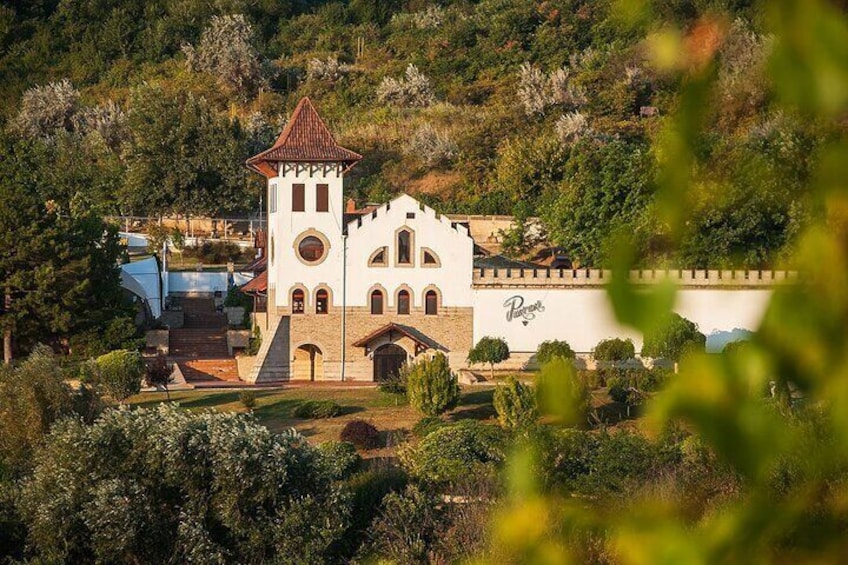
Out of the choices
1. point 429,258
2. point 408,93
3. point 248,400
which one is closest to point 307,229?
point 429,258

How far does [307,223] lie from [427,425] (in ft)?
39.5

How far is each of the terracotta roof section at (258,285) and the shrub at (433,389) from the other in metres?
11.1

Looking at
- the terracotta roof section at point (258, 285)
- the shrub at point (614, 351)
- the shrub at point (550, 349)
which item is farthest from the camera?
the terracotta roof section at point (258, 285)

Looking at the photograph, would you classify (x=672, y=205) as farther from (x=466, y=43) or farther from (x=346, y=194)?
(x=466, y=43)

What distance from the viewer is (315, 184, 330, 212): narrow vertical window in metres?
48.2

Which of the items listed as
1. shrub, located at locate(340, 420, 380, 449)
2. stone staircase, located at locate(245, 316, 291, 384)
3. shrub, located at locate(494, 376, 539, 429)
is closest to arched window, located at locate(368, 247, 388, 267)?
stone staircase, located at locate(245, 316, 291, 384)

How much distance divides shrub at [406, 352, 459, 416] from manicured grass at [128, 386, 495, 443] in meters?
0.50

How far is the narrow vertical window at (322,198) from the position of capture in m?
48.2

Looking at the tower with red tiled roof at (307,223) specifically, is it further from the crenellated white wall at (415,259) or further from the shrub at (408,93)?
the shrub at (408,93)

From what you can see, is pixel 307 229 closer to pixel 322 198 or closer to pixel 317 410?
pixel 322 198

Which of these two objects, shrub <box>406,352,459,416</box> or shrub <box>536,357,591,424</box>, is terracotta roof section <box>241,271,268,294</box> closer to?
shrub <box>406,352,459,416</box>

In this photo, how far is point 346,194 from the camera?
67.6 m

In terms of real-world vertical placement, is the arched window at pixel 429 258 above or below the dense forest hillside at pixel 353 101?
below

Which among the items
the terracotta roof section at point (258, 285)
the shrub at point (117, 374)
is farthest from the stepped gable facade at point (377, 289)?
the shrub at point (117, 374)
